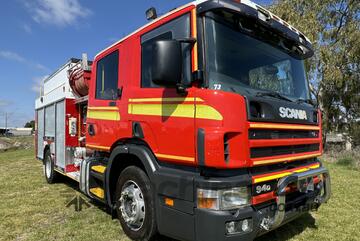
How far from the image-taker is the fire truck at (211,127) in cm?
339

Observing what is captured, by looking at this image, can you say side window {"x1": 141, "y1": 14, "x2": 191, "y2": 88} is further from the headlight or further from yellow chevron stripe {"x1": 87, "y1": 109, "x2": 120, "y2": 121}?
the headlight

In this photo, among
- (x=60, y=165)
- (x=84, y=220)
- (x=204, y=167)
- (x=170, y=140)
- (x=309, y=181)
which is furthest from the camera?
(x=60, y=165)

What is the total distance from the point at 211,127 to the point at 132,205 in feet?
5.80

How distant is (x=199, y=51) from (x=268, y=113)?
969mm

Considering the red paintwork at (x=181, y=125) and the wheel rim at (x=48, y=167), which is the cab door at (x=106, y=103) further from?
the wheel rim at (x=48, y=167)

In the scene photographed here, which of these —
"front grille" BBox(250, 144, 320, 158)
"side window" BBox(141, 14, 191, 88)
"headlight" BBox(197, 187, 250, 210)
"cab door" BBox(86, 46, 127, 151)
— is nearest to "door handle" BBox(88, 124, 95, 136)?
"cab door" BBox(86, 46, 127, 151)

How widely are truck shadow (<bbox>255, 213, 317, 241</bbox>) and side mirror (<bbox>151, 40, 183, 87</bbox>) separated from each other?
2.58 m

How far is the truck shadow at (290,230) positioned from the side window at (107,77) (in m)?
2.89

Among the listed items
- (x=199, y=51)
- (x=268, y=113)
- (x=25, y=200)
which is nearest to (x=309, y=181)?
(x=268, y=113)

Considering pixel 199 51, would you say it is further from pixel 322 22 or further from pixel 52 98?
pixel 322 22

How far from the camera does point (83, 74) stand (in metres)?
6.68

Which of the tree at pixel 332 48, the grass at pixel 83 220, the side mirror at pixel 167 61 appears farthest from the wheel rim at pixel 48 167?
the tree at pixel 332 48

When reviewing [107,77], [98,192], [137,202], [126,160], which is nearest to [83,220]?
[98,192]

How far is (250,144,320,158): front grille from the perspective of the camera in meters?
3.55
